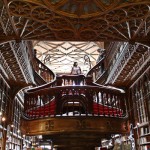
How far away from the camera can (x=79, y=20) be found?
6.03m

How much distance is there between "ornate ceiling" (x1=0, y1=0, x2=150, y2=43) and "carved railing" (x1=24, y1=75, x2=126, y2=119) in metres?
1.50

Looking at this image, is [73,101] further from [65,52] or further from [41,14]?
[65,52]

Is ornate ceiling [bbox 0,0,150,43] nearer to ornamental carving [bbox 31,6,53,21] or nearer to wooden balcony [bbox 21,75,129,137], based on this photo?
ornamental carving [bbox 31,6,53,21]

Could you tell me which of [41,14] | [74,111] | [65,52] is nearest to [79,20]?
[41,14]

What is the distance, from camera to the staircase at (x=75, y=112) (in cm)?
557

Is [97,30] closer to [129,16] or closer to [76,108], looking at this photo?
[129,16]

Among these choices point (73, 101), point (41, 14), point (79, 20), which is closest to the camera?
point (41, 14)

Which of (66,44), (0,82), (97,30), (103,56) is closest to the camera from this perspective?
(97,30)

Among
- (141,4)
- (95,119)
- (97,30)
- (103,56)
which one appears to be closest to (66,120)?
(95,119)

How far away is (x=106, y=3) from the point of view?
534cm

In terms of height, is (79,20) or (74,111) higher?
(79,20)

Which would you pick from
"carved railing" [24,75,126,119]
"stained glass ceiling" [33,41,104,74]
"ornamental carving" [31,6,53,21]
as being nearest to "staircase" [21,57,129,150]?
"carved railing" [24,75,126,119]

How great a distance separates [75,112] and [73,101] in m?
0.27

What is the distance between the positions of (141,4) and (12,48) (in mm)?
3760
